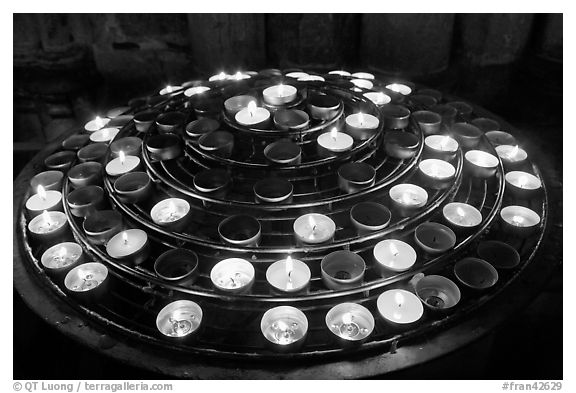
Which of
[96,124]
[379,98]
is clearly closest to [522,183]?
[379,98]

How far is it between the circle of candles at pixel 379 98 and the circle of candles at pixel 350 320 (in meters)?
2.09

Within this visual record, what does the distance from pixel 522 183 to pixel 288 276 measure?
78.9 inches

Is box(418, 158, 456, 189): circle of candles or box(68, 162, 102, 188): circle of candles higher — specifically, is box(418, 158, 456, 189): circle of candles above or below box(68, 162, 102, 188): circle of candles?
above

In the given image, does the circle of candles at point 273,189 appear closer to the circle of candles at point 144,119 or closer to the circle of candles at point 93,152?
the circle of candles at point 144,119

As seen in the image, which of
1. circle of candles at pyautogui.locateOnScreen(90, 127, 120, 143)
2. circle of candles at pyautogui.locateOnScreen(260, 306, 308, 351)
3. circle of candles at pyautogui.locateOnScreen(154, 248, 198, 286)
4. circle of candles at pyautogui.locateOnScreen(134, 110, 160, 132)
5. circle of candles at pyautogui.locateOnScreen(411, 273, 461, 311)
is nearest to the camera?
circle of candles at pyautogui.locateOnScreen(260, 306, 308, 351)

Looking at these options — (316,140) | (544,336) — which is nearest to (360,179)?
(316,140)

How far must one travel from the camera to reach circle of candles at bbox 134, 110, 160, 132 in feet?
12.9

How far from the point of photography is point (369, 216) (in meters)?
3.07

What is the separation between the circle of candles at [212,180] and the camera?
3.19 meters

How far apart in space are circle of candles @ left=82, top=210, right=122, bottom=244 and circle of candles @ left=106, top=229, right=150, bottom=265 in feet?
0.14

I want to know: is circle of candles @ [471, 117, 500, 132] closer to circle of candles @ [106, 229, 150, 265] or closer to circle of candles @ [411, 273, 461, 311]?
circle of candles @ [411, 273, 461, 311]

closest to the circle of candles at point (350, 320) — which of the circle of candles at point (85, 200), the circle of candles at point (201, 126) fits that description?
the circle of candles at point (201, 126)

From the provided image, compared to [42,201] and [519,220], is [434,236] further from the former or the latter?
[42,201]

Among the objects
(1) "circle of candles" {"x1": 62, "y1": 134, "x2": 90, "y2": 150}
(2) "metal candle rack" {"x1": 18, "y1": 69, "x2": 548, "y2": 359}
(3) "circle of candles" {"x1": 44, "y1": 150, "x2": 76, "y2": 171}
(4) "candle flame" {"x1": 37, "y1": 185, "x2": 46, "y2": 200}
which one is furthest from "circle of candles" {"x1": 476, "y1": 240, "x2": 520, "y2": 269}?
(1) "circle of candles" {"x1": 62, "y1": 134, "x2": 90, "y2": 150}
